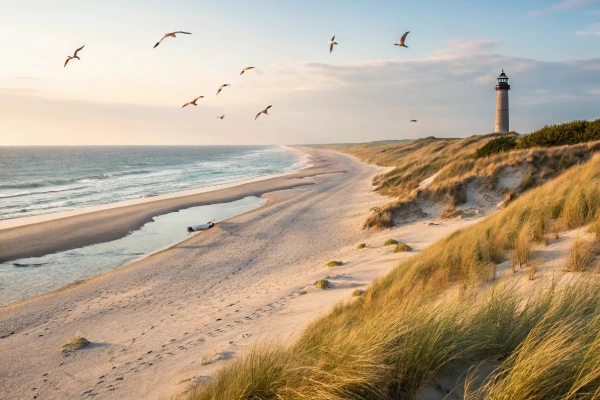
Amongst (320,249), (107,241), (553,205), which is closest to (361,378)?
(553,205)

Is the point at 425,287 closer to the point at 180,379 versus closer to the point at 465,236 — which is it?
the point at 465,236

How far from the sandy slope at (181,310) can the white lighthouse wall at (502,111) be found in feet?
101

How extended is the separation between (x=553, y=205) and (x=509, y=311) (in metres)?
5.91

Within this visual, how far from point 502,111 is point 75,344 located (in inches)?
1725

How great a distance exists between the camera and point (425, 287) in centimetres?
689

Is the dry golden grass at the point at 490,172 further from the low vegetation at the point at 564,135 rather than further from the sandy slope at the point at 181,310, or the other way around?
the low vegetation at the point at 564,135

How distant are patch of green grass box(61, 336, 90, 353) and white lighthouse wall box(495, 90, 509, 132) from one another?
43.1m

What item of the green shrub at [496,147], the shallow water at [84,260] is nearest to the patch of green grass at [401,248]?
the shallow water at [84,260]

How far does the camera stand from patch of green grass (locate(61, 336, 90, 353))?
27.5 feet

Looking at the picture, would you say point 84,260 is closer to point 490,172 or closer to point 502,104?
point 490,172

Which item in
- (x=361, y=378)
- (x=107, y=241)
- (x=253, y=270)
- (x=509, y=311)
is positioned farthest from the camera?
(x=107, y=241)

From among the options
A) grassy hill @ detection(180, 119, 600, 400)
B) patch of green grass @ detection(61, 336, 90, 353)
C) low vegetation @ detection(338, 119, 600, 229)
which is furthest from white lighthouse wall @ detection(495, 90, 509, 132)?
patch of green grass @ detection(61, 336, 90, 353)

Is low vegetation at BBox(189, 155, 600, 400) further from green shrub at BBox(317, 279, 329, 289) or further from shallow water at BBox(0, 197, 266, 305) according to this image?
shallow water at BBox(0, 197, 266, 305)

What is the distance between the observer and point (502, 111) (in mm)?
41812
